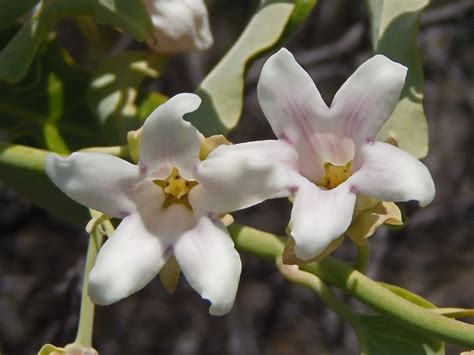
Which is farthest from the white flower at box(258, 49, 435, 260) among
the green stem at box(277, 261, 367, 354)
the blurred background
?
the blurred background

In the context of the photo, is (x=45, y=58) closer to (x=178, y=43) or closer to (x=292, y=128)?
(x=178, y=43)

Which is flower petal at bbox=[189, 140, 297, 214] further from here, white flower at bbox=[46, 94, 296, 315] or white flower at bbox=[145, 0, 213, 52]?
white flower at bbox=[145, 0, 213, 52]

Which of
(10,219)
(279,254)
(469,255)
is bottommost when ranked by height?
(469,255)

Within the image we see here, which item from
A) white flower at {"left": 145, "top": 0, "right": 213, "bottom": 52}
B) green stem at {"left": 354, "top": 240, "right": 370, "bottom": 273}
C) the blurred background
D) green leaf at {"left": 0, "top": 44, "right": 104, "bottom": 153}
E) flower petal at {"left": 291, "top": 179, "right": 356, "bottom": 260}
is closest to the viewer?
flower petal at {"left": 291, "top": 179, "right": 356, "bottom": 260}

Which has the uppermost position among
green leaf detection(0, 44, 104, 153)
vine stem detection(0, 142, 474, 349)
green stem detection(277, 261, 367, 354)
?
vine stem detection(0, 142, 474, 349)

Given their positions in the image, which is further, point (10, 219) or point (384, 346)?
point (10, 219)

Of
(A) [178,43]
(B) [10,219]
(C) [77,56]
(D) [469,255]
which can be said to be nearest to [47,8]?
(A) [178,43]
